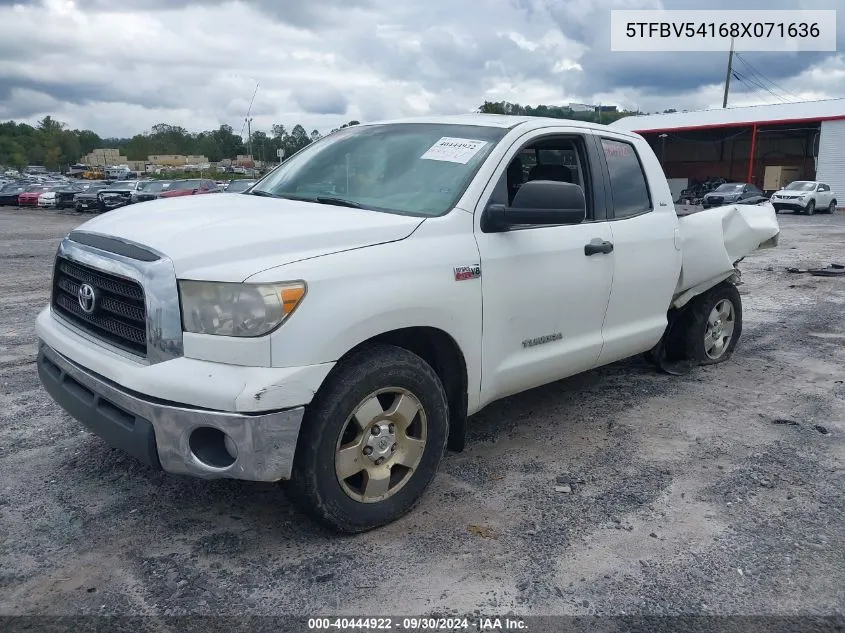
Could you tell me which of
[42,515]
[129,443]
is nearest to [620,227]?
[129,443]

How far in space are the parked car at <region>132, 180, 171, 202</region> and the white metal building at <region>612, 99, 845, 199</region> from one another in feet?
75.7

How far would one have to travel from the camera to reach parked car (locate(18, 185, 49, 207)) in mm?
36281

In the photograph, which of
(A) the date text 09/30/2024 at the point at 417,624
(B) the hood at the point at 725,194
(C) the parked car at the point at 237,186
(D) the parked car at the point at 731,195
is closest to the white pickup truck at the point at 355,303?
(A) the date text 09/30/2024 at the point at 417,624

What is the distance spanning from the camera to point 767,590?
116 inches

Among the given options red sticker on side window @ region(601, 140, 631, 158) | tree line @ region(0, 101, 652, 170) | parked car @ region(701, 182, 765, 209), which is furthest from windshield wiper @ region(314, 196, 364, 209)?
tree line @ region(0, 101, 652, 170)

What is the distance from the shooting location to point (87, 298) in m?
3.29

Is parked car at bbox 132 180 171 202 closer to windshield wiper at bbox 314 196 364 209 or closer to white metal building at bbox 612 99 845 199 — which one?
white metal building at bbox 612 99 845 199

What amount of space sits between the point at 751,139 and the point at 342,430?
4855cm

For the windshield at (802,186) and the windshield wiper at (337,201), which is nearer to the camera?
the windshield wiper at (337,201)

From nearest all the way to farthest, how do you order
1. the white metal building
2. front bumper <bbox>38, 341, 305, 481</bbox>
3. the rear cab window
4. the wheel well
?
front bumper <bbox>38, 341, 305, 481</bbox> → the wheel well → the rear cab window → the white metal building

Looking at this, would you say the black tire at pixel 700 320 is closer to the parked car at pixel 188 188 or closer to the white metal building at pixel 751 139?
the parked car at pixel 188 188

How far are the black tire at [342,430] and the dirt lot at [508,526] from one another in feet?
0.45

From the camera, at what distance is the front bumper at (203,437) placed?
2.80 m

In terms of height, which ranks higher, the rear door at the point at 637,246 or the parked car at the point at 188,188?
the rear door at the point at 637,246
